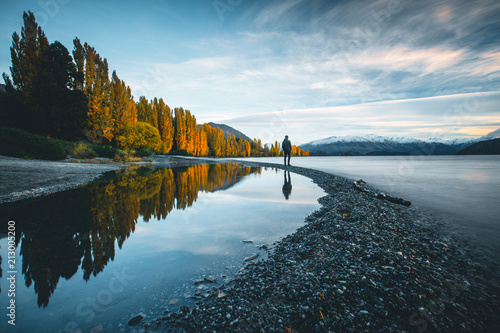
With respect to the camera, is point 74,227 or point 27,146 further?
point 27,146

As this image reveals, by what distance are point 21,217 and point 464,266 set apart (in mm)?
11140

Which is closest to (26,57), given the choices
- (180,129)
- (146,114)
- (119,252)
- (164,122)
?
(146,114)

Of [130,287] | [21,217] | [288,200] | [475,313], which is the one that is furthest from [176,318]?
[288,200]

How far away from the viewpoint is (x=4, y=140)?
15992 mm

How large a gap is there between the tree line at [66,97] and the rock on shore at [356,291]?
32.2m

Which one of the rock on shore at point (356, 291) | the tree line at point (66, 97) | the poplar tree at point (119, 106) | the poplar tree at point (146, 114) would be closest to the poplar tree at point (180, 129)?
the poplar tree at point (146, 114)

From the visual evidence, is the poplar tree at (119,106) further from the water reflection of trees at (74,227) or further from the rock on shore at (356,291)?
the rock on shore at (356,291)

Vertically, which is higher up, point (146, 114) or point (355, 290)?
point (146, 114)

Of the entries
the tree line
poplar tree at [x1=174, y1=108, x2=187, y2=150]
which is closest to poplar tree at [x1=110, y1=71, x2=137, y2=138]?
the tree line

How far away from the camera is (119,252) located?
4.57 metres

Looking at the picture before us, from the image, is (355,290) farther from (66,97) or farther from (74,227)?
(66,97)

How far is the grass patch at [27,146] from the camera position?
16.2 meters

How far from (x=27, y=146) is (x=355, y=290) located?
2448 centimetres

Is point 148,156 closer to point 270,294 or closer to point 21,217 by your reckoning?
point 21,217
